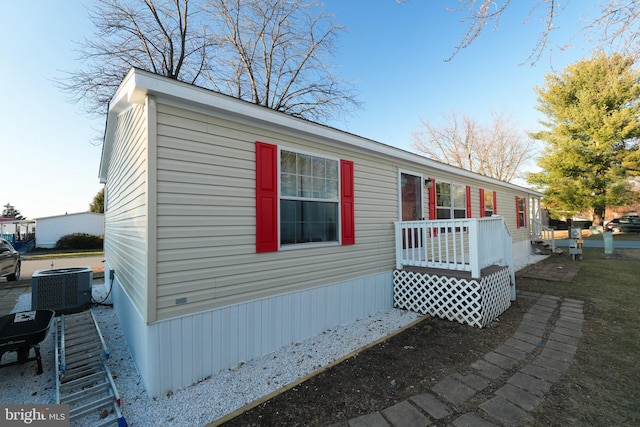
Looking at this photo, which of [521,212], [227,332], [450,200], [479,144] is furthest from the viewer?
[479,144]

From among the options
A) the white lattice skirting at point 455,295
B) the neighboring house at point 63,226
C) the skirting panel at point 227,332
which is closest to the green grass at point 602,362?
the white lattice skirting at point 455,295

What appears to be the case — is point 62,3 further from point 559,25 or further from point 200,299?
point 559,25

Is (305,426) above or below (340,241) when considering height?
below

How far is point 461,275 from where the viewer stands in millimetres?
4617

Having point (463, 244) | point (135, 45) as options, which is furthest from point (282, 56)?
point (463, 244)

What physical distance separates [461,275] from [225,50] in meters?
13.4

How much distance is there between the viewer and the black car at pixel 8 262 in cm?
799

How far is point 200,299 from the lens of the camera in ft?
9.84

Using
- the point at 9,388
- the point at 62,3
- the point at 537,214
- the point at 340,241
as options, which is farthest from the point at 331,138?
the point at 537,214

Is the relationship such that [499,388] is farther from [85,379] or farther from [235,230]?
[85,379]

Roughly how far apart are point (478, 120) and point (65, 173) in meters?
30.1

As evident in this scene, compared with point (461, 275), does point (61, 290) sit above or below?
below

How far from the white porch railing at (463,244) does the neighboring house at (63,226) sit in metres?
27.8

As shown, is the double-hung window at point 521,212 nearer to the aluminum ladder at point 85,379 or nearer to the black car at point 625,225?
the aluminum ladder at point 85,379
